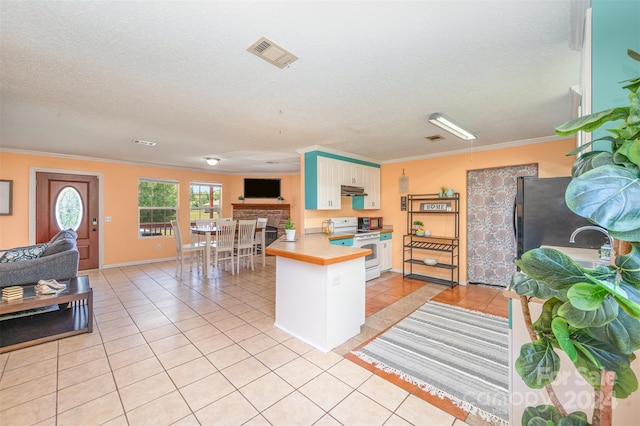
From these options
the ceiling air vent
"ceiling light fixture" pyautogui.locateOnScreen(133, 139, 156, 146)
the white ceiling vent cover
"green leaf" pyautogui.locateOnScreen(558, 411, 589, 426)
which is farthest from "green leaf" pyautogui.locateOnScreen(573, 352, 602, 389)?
"ceiling light fixture" pyautogui.locateOnScreen(133, 139, 156, 146)

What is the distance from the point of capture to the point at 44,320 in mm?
3008

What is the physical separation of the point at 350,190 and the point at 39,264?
4581 millimetres

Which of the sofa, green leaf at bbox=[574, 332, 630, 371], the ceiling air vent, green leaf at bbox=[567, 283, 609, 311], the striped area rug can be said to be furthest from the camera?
the ceiling air vent

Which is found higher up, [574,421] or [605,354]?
[605,354]

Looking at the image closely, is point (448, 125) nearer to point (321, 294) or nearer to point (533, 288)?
point (321, 294)

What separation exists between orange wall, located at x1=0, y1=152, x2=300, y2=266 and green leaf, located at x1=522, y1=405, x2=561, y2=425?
7299 millimetres

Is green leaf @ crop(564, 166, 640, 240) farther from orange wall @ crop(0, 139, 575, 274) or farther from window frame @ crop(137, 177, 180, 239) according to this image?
window frame @ crop(137, 177, 180, 239)

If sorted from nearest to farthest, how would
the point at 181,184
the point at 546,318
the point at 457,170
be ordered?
1. the point at 546,318
2. the point at 457,170
3. the point at 181,184

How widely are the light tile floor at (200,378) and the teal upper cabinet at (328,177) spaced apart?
1.98 meters

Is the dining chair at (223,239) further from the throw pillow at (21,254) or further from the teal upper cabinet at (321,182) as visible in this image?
the throw pillow at (21,254)

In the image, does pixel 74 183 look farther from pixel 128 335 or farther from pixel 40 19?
pixel 40 19

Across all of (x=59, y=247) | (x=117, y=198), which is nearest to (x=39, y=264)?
(x=59, y=247)

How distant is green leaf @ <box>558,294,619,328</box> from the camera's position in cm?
50

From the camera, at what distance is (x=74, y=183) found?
17.6 feet
